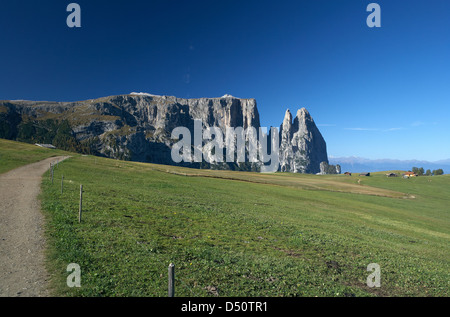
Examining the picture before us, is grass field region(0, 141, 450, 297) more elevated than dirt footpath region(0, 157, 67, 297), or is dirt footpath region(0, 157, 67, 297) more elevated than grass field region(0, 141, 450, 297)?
dirt footpath region(0, 157, 67, 297)

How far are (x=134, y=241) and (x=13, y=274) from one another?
6077 millimetres

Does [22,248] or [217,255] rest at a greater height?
[22,248]

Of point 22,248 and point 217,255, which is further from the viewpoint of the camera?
point 217,255

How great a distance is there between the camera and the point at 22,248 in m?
12.7

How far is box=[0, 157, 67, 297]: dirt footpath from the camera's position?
9355mm

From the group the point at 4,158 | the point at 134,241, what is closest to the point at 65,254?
the point at 134,241

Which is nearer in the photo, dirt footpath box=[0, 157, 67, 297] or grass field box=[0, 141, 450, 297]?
dirt footpath box=[0, 157, 67, 297]

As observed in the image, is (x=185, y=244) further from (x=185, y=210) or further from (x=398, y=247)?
(x=398, y=247)

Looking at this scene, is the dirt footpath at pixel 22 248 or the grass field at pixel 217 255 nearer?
the dirt footpath at pixel 22 248

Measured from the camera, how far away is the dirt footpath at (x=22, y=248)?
30.7ft

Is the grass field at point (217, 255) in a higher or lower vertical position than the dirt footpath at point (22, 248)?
lower

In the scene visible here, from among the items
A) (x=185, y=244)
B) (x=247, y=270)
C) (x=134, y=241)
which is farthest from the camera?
(x=185, y=244)
